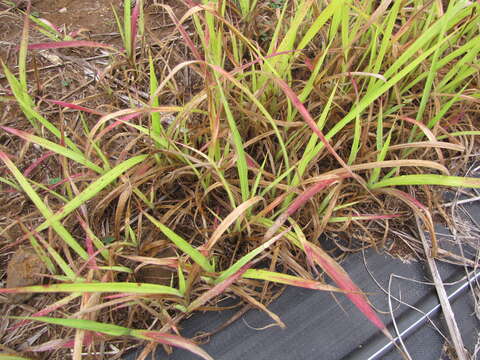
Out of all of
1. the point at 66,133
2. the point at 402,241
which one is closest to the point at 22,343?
the point at 66,133

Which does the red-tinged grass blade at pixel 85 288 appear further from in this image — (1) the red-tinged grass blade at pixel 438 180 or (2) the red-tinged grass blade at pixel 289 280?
(1) the red-tinged grass blade at pixel 438 180

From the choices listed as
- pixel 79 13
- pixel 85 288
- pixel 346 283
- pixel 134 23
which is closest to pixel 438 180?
pixel 346 283

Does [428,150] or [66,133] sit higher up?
[428,150]

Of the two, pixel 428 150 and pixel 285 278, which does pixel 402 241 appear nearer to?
pixel 428 150

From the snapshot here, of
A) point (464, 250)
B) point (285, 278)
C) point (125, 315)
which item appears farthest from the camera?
point (464, 250)

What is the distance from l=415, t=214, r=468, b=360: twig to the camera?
2.32ft

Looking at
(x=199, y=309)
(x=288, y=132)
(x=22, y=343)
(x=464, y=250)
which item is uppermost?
(x=288, y=132)

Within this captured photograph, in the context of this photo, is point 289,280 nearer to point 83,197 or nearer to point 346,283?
point 346,283

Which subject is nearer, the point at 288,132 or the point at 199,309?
the point at 199,309

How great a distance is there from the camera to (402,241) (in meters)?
0.82

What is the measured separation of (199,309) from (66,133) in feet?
1.83

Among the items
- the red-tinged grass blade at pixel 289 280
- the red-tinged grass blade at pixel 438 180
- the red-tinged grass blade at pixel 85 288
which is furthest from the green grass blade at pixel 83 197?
the red-tinged grass blade at pixel 438 180

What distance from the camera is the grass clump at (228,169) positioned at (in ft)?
2.12

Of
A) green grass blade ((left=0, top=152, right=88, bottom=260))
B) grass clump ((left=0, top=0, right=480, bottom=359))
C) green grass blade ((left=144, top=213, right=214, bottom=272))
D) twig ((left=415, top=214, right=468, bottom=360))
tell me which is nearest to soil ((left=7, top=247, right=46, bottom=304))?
grass clump ((left=0, top=0, right=480, bottom=359))
